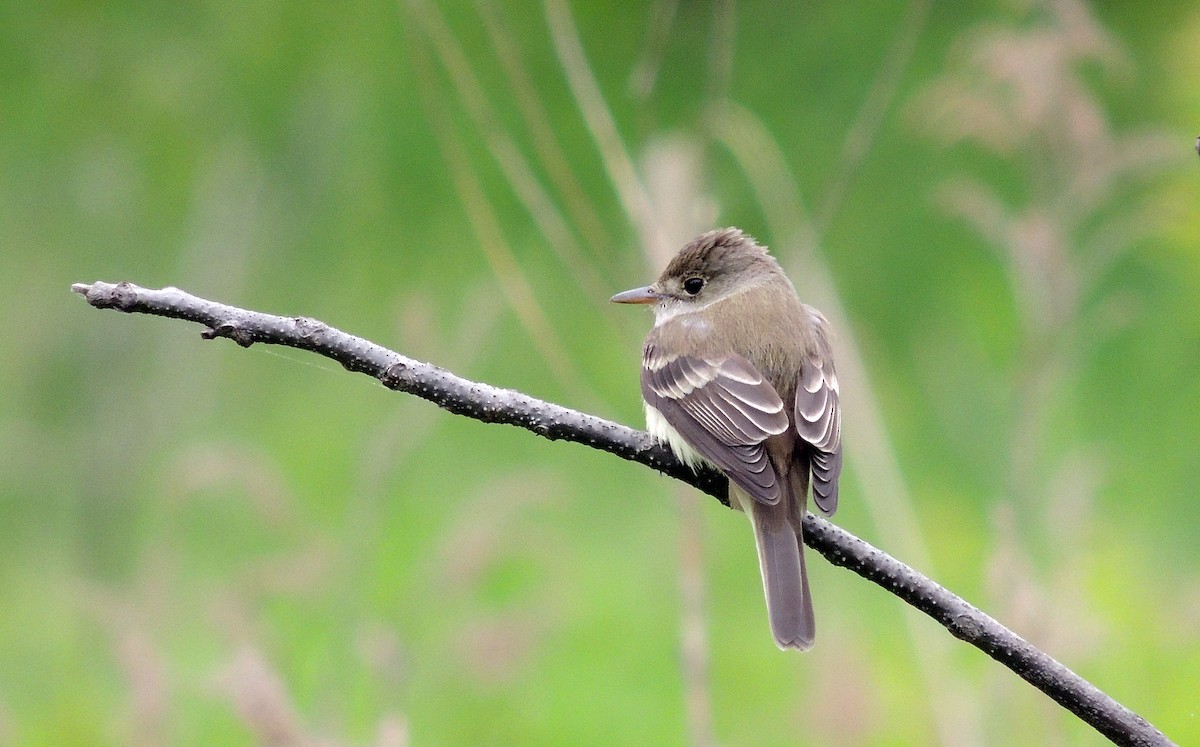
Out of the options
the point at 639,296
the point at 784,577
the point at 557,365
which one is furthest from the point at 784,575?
the point at 639,296

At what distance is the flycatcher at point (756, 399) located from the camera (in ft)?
8.63

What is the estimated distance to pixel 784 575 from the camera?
8.56 ft

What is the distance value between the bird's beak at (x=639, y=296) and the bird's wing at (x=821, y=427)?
538 millimetres

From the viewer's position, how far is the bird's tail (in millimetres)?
2551

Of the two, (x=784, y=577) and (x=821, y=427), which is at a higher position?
(x=821, y=427)

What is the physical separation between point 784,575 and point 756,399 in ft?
1.37

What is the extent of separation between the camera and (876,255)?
6.47 meters

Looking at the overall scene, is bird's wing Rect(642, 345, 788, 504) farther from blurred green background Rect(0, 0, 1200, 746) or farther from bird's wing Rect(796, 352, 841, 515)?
blurred green background Rect(0, 0, 1200, 746)

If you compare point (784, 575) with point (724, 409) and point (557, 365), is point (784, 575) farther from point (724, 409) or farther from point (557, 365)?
point (557, 365)

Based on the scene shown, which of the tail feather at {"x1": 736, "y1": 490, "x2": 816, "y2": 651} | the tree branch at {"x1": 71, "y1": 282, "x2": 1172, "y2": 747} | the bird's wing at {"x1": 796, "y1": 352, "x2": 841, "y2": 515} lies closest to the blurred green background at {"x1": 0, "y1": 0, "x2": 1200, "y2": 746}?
the bird's wing at {"x1": 796, "y1": 352, "x2": 841, "y2": 515}

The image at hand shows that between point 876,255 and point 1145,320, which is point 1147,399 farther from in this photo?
point 876,255

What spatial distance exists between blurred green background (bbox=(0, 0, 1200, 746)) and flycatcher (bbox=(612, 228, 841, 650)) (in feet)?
0.60

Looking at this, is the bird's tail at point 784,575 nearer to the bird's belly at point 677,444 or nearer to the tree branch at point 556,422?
the bird's belly at point 677,444

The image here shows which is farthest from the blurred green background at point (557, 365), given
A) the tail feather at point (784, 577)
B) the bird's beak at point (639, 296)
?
the tail feather at point (784, 577)
